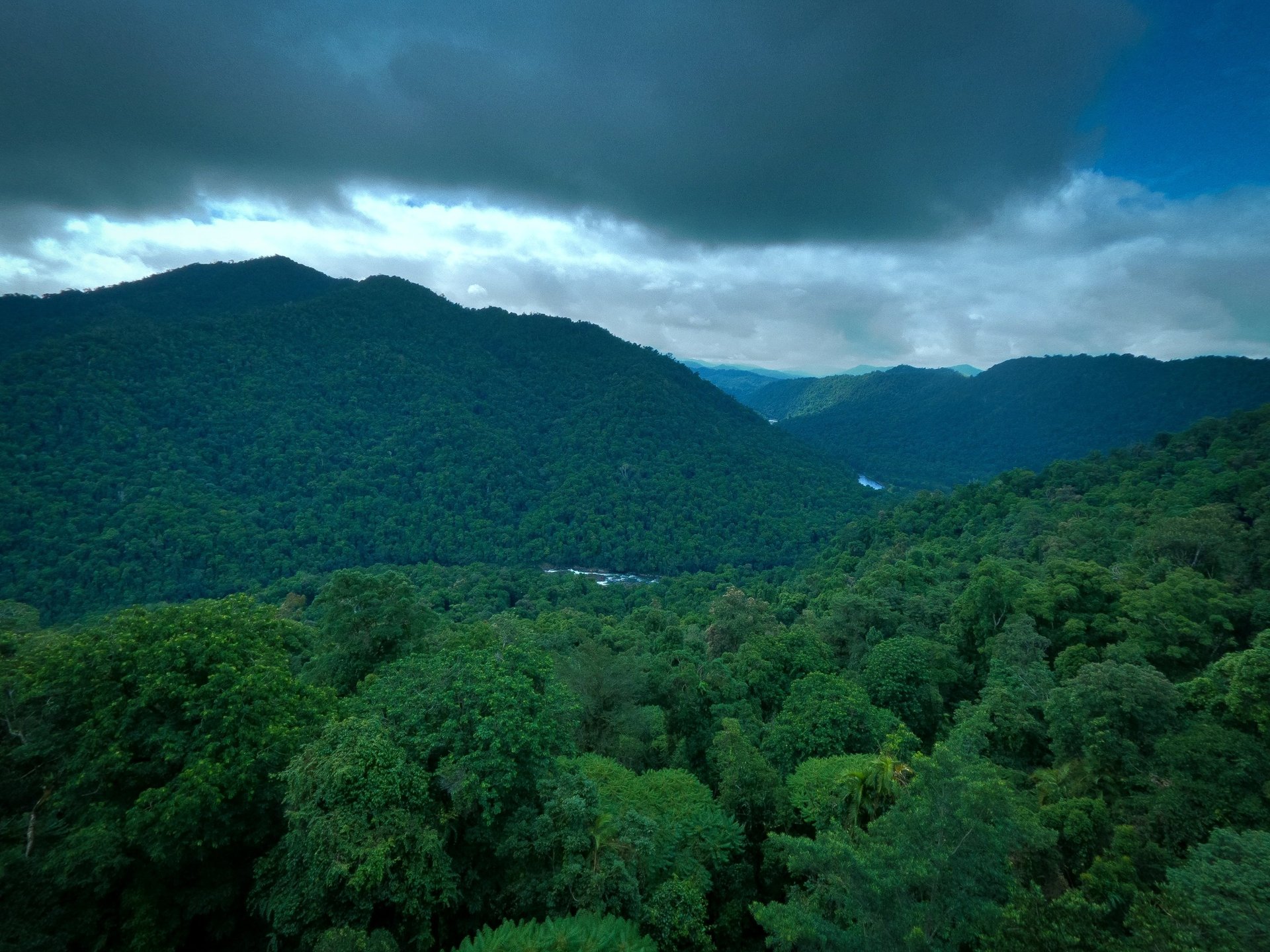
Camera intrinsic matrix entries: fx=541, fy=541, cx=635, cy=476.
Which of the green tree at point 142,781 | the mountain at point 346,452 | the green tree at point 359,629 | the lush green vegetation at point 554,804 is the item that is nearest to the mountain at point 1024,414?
the mountain at point 346,452

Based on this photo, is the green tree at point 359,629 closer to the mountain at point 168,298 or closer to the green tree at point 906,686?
the green tree at point 906,686

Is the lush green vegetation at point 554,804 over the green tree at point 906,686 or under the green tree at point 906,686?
over

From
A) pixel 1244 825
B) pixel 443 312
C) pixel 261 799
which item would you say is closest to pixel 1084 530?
pixel 1244 825

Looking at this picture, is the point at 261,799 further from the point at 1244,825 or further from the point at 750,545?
the point at 750,545

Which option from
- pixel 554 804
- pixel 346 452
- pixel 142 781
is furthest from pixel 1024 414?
pixel 142 781

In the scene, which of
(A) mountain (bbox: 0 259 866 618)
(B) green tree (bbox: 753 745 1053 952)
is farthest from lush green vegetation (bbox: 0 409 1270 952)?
(A) mountain (bbox: 0 259 866 618)

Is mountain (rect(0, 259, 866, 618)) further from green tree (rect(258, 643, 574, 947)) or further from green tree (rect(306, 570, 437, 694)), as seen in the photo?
green tree (rect(258, 643, 574, 947))

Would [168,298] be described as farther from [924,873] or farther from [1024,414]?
[1024,414]
